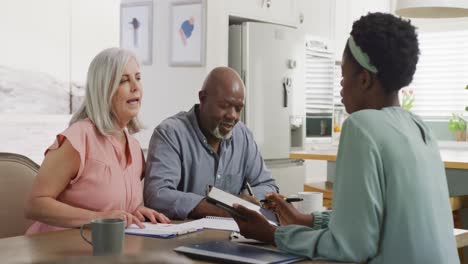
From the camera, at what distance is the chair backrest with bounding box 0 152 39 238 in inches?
76.8

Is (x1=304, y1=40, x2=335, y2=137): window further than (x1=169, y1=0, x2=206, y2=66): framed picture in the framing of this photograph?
Yes

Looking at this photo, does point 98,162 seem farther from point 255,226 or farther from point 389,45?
point 389,45

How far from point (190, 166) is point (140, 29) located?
3.13m

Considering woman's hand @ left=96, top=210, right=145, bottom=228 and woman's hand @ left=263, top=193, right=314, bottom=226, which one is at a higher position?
woman's hand @ left=263, top=193, right=314, bottom=226

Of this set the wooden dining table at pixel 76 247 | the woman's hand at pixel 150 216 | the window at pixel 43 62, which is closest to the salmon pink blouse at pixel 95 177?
the woman's hand at pixel 150 216

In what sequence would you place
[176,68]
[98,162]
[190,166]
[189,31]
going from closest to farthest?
[98,162], [190,166], [189,31], [176,68]

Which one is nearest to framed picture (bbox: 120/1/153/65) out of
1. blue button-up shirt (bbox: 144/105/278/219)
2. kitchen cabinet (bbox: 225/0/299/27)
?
kitchen cabinet (bbox: 225/0/299/27)

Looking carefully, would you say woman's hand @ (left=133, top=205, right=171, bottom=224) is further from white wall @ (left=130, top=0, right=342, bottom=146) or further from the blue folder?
white wall @ (left=130, top=0, right=342, bottom=146)

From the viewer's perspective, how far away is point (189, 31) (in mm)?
5059

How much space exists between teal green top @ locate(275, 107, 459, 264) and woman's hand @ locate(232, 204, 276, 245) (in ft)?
0.57

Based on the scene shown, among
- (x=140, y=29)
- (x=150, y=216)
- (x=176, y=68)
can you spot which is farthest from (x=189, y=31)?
(x=150, y=216)

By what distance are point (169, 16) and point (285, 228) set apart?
3889 mm

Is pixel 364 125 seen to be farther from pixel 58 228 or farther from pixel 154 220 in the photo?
pixel 58 228

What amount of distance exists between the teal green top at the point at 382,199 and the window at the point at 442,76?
6163 mm
